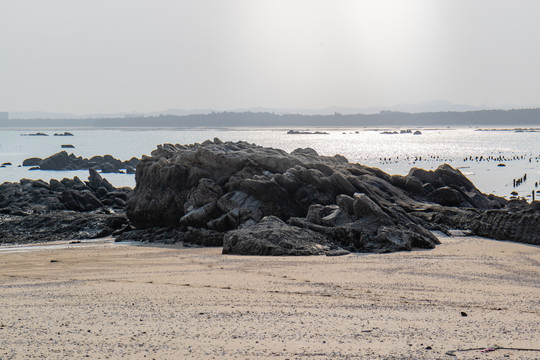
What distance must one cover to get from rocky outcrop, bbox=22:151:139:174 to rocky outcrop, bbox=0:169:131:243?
21.8 metres

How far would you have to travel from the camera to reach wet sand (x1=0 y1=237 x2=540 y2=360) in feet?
22.5

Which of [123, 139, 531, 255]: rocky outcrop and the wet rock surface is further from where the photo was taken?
the wet rock surface

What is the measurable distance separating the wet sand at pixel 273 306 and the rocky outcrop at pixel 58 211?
21.5ft

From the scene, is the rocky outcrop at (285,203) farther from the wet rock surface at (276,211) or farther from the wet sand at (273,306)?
the wet sand at (273,306)

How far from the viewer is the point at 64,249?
17688mm

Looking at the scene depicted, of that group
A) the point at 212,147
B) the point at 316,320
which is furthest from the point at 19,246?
the point at 316,320

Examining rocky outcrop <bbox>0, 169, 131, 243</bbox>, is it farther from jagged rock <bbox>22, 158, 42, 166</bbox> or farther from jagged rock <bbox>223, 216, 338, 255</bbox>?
jagged rock <bbox>22, 158, 42, 166</bbox>

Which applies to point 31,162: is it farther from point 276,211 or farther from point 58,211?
point 276,211

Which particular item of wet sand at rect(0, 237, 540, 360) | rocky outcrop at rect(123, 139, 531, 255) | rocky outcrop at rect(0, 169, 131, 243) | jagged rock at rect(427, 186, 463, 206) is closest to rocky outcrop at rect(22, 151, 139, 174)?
rocky outcrop at rect(0, 169, 131, 243)

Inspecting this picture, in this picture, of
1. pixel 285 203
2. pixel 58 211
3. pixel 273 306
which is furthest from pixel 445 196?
pixel 273 306

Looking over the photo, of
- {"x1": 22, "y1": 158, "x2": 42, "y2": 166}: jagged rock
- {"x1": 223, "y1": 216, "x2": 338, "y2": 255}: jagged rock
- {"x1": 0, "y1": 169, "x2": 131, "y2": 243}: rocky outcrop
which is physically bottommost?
{"x1": 22, "y1": 158, "x2": 42, "y2": 166}: jagged rock

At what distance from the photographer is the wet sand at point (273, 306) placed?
270 inches

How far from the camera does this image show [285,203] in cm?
1872

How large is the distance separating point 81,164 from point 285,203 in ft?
155
